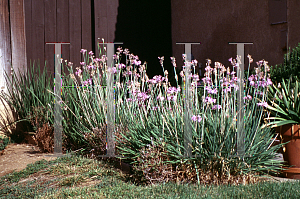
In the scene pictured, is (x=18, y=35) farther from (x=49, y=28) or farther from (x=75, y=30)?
(x=75, y=30)

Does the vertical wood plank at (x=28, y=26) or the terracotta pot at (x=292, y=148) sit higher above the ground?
the vertical wood plank at (x=28, y=26)

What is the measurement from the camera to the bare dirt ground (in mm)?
4258

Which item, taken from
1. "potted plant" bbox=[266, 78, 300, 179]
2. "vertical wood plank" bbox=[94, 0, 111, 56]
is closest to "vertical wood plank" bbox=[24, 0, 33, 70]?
"vertical wood plank" bbox=[94, 0, 111, 56]

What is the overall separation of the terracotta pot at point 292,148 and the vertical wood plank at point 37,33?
4.53 meters

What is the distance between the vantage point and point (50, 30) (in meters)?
6.40

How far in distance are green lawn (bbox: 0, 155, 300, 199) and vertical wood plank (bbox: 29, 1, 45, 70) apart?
265cm

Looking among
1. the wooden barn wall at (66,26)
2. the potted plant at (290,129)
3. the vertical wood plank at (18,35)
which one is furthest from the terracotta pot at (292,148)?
the vertical wood plank at (18,35)

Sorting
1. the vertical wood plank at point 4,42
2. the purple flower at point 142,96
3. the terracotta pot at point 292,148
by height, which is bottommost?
the terracotta pot at point 292,148

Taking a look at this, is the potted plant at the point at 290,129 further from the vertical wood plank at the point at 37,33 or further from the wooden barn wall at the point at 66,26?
the vertical wood plank at the point at 37,33

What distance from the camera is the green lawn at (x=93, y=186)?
283 cm

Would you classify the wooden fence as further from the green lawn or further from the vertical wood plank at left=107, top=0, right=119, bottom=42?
the green lawn

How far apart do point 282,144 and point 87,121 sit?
2.47 m

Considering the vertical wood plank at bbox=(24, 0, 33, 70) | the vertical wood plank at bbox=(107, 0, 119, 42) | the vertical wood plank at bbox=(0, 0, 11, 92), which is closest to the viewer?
the vertical wood plank at bbox=(0, 0, 11, 92)

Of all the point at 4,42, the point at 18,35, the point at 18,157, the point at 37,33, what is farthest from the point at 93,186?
the point at 37,33
